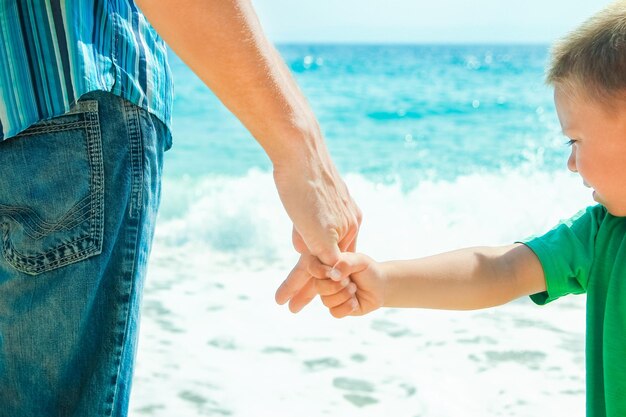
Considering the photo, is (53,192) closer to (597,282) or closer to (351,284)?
(351,284)

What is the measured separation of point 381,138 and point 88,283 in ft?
40.3

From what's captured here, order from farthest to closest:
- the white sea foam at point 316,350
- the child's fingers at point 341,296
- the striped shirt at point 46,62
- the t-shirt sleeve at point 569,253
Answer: the white sea foam at point 316,350, the child's fingers at point 341,296, the t-shirt sleeve at point 569,253, the striped shirt at point 46,62

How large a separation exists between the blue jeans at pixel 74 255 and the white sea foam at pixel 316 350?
6.19ft

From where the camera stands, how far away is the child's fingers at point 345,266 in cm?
203

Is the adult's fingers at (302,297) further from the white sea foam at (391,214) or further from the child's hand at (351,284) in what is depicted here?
the white sea foam at (391,214)

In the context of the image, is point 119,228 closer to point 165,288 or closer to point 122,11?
point 122,11

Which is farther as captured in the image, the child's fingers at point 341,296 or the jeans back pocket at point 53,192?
the child's fingers at point 341,296

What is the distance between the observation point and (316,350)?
4.22 meters

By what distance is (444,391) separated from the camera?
3686 mm

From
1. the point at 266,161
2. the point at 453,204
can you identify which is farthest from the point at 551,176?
the point at 266,161

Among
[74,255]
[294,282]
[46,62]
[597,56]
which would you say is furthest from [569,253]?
[46,62]

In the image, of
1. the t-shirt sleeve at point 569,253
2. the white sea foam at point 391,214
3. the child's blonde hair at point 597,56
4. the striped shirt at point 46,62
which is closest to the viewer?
the striped shirt at point 46,62

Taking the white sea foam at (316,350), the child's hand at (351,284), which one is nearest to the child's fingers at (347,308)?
the child's hand at (351,284)

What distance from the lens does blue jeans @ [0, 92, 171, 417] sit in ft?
5.00
